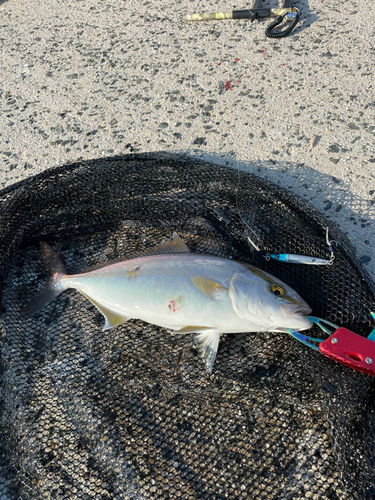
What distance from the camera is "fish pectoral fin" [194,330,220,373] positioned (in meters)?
2.05

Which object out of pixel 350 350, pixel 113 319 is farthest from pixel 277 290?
pixel 113 319

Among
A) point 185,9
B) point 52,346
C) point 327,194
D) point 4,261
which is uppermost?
point 185,9

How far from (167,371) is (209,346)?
31 cm

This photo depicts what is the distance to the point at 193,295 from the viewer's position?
206 cm

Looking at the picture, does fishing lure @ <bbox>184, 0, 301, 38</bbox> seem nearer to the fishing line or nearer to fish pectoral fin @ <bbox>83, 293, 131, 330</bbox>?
the fishing line

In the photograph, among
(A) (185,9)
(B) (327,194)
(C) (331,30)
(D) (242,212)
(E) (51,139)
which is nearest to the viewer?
(D) (242,212)

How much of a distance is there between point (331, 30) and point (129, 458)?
4410mm

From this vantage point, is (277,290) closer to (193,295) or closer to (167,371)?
(193,295)

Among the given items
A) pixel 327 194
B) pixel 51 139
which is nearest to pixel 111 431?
pixel 327 194

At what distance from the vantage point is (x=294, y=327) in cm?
189

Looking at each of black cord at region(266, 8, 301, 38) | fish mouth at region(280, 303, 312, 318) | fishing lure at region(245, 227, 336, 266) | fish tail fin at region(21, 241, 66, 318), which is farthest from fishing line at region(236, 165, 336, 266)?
black cord at region(266, 8, 301, 38)

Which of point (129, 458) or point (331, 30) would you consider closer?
point (129, 458)

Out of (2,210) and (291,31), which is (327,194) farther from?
(2,210)

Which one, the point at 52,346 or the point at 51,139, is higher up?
the point at 51,139
